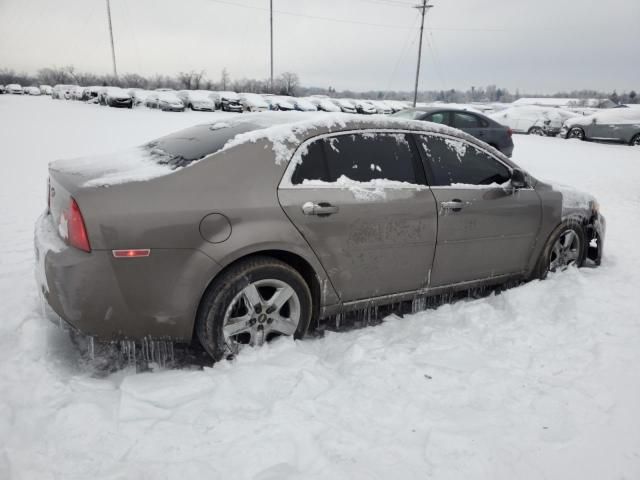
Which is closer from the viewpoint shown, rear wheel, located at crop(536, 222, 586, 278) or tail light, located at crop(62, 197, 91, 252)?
tail light, located at crop(62, 197, 91, 252)

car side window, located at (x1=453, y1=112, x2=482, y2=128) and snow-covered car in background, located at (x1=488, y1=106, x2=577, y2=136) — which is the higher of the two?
car side window, located at (x1=453, y1=112, x2=482, y2=128)

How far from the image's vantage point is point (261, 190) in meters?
2.80

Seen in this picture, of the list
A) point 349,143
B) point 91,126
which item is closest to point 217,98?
point 91,126

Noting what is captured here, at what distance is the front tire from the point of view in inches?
108

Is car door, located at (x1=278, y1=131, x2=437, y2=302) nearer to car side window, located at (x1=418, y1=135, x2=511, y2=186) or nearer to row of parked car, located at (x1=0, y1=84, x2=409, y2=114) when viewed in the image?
car side window, located at (x1=418, y1=135, x2=511, y2=186)

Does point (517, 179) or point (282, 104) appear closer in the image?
point (517, 179)

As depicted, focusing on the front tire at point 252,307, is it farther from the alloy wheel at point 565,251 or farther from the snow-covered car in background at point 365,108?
the snow-covered car in background at point 365,108

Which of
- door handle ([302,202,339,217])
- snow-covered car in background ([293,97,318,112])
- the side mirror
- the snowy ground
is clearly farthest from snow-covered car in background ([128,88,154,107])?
door handle ([302,202,339,217])

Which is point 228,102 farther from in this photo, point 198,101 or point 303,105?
point 303,105

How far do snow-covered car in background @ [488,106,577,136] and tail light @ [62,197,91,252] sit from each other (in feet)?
74.9

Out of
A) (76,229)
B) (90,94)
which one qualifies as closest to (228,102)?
(90,94)

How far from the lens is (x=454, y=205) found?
11.6 feet

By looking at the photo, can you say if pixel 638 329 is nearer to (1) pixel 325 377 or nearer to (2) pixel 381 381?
(2) pixel 381 381

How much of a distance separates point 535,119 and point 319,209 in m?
22.8
